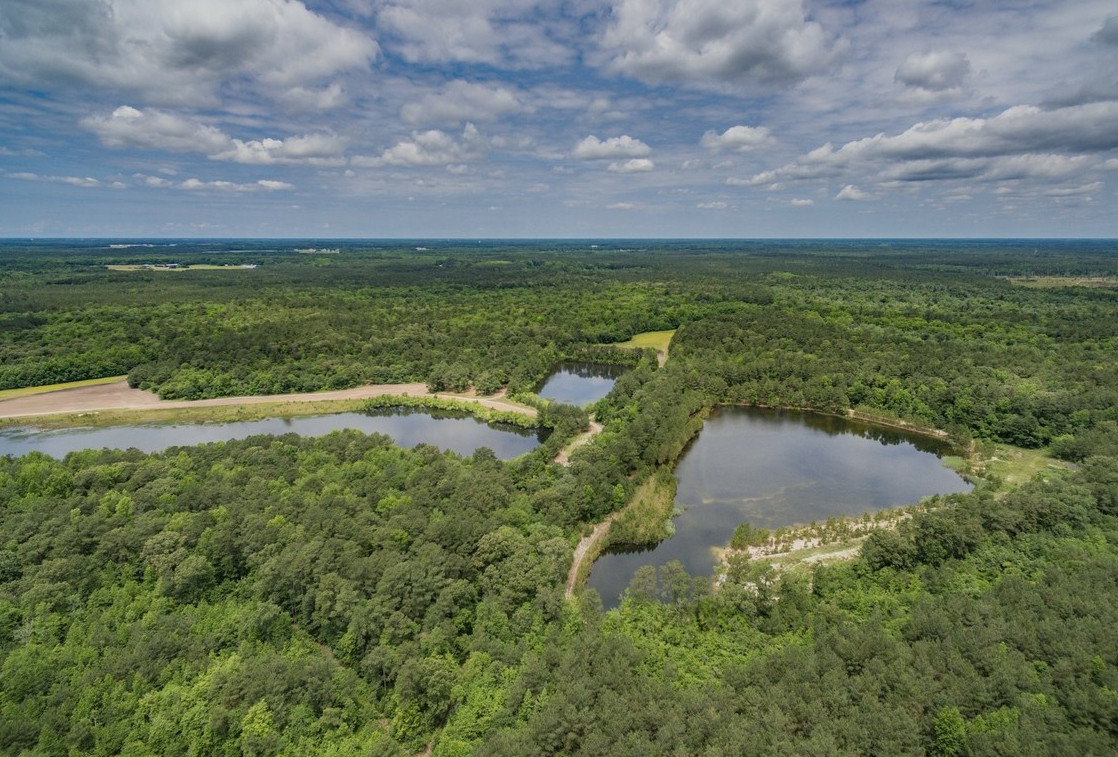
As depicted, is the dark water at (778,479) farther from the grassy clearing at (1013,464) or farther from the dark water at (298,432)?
the dark water at (298,432)

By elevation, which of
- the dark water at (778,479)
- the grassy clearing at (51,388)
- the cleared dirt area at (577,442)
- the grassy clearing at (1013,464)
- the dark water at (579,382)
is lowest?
the dark water at (778,479)

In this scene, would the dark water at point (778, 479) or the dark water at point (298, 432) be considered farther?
the dark water at point (298, 432)

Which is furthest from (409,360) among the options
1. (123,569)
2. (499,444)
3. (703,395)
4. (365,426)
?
(123,569)

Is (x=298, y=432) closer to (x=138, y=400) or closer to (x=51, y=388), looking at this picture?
(x=138, y=400)

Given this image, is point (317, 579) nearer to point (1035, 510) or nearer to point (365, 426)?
Answer: point (365, 426)

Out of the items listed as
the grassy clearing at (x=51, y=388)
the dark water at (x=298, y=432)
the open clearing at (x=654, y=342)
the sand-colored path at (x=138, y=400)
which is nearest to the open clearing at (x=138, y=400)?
the sand-colored path at (x=138, y=400)

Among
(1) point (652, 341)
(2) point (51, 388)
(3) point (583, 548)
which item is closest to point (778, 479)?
(3) point (583, 548)

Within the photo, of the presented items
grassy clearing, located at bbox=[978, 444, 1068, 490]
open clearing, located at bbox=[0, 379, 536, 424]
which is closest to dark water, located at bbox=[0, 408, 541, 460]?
open clearing, located at bbox=[0, 379, 536, 424]

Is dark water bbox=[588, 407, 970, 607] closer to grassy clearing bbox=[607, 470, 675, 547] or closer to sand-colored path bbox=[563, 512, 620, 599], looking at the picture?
grassy clearing bbox=[607, 470, 675, 547]
